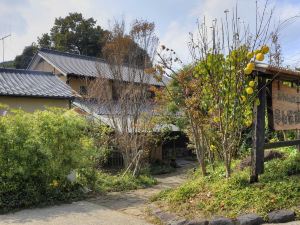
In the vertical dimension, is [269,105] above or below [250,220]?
above

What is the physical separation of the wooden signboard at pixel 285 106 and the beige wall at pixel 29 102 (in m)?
11.0

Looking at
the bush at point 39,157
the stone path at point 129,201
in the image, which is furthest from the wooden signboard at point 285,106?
the bush at point 39,157

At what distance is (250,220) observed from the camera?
5.45 m

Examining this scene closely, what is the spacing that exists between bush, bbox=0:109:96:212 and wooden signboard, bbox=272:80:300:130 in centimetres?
488

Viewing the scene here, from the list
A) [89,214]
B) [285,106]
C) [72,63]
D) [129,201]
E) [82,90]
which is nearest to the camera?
[89,214]

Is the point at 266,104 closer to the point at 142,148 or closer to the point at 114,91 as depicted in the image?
the point at 142,148

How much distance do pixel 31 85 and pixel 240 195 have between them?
42.5ft

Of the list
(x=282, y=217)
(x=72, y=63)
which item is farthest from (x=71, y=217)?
(x=72, y=63)

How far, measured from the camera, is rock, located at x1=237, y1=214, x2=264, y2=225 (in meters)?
5.44

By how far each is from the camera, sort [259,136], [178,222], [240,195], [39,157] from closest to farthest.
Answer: [178,222] → [240,195] → [259,136] → [39,157]

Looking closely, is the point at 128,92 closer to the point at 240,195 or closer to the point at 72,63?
the point at 240,195

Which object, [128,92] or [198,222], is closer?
[198,222]

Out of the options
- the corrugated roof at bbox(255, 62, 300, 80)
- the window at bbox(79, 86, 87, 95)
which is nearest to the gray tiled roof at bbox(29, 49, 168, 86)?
the window at bbox(79, 86, 87, 95)

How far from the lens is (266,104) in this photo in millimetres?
7328
